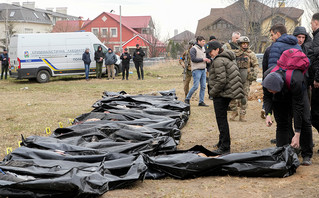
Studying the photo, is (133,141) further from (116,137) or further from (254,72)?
(254,72)

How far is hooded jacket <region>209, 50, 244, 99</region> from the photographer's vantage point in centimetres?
563

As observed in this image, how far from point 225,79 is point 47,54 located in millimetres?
15653

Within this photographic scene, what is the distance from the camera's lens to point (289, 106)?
5027mm

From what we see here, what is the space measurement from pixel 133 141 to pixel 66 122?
3.49 m

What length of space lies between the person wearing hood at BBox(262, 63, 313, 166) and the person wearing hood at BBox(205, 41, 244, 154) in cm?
73

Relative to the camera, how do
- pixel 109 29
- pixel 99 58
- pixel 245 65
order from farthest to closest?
pixel 109 29 < pixel 99 58 < pixel 245 65

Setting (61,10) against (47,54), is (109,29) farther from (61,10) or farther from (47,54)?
(47,54)

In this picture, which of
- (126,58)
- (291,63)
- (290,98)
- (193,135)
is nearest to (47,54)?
(126,58)

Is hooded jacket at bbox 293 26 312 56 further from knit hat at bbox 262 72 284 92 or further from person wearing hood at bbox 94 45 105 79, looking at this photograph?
person wearing hood at bbox 94 45 105 79

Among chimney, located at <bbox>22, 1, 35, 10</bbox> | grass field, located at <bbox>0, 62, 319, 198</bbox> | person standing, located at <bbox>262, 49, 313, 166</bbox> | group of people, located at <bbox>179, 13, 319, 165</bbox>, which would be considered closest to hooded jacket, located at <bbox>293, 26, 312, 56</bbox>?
group of people, located at <bbox>179, 13, 319, 165</bbox>

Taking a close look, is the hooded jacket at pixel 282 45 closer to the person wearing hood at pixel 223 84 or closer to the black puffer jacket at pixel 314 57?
the black puffer jacket at pixel 314 57

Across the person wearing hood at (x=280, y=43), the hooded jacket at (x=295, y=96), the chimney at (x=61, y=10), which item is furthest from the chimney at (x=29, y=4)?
the hooded jacket at (x=295, y=96)

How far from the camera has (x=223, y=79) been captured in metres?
5.63

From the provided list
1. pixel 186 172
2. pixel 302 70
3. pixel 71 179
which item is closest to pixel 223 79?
pixel 302 70
